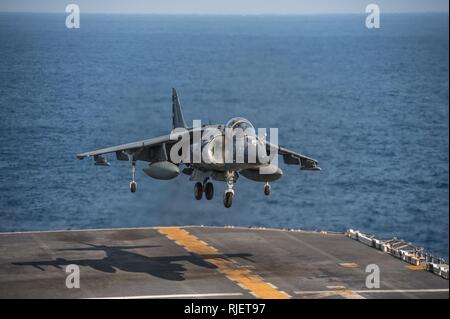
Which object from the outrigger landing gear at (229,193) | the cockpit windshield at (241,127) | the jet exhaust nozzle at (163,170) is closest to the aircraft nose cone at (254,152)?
the cockpit windshield at (241,127)

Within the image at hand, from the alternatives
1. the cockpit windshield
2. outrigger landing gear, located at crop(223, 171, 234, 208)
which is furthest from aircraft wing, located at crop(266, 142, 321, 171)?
outrigger landing gear, located at crop(223, 171, 234, 208)

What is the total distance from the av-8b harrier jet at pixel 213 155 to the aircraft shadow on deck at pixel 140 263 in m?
9.26

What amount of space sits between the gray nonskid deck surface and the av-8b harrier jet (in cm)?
829

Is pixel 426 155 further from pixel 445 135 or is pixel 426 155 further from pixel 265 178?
pixel 265 178

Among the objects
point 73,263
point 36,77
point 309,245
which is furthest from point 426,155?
point 73,263

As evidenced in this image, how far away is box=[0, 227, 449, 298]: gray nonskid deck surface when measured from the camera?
232 ft

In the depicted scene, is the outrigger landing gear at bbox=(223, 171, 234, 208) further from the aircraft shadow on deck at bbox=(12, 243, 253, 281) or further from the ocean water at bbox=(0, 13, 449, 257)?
the ocean water at bbox=(0, 13, 449, 257)

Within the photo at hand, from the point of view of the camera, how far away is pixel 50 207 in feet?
429

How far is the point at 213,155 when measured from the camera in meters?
64.8

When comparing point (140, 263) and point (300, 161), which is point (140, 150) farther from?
point (300, 161)

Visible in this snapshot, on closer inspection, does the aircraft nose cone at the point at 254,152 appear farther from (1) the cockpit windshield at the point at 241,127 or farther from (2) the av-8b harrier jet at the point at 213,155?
(1) the cockpit windshield at the point at 241,127

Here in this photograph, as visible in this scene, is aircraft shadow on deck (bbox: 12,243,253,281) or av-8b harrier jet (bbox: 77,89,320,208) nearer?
av-8b harrier jet (bbox: 77,89,320,208)

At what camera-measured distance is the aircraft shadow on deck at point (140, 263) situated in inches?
2980
